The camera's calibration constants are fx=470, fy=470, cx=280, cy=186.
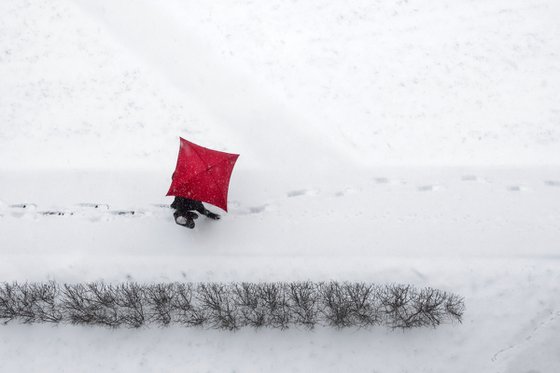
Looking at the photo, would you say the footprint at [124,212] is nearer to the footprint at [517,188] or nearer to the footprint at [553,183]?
the footprint at [517,188]

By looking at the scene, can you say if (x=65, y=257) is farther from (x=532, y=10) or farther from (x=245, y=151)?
(x=532, y=10)

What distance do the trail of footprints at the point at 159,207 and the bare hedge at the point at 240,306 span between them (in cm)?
155

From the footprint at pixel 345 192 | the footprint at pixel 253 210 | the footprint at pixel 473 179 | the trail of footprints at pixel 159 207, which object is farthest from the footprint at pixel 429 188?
the footprint at pixel 253 210

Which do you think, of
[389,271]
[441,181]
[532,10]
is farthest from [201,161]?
[532,10]

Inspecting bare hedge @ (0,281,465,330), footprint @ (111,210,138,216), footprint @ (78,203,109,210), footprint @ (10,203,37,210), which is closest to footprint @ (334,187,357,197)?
bare hedge @ (0,281,465,330)

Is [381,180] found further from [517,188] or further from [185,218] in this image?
[185,218]

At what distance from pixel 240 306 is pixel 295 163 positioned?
313 centimetres

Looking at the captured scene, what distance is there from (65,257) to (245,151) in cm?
419

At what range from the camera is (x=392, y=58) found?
1055 cm

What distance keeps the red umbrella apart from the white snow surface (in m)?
1.38

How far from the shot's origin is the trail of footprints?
31.2 feet

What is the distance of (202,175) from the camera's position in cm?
805

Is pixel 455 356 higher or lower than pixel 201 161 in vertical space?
lower

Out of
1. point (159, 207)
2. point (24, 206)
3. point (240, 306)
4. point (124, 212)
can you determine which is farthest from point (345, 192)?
point (24, 206)
